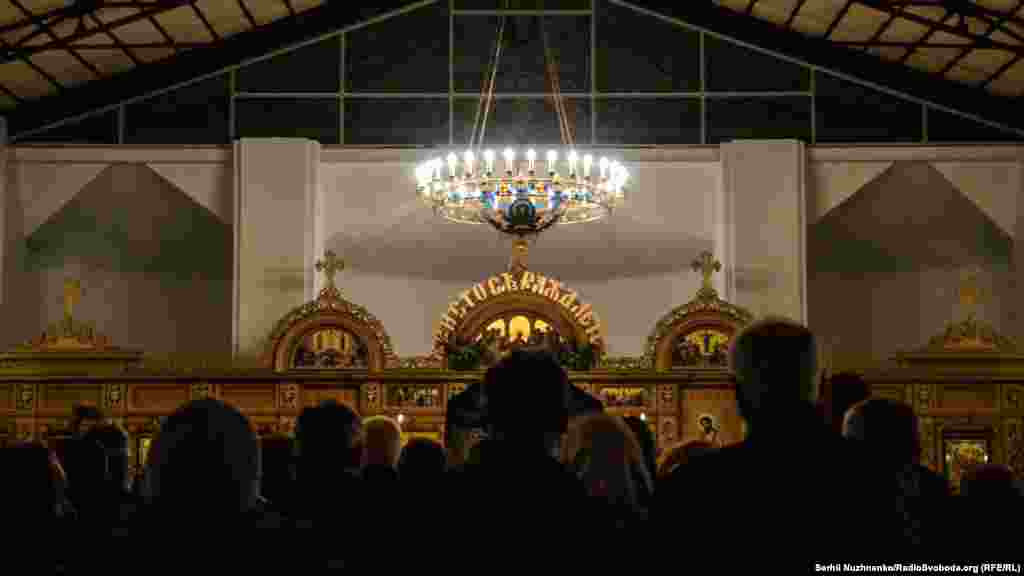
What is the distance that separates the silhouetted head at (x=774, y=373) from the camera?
10.5 ft

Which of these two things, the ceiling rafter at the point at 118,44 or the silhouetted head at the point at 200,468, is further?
the ceiling rafter at the point at 118,44

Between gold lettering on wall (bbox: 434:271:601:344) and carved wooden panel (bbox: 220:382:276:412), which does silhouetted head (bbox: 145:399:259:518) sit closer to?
gold lettering on wall (bbox: 434:271:601:344)

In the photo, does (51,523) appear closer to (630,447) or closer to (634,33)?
(630,447)

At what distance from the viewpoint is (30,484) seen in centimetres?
470

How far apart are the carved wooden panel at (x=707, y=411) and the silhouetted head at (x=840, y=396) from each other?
11.5 meters

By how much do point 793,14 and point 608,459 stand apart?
1572 centimetres

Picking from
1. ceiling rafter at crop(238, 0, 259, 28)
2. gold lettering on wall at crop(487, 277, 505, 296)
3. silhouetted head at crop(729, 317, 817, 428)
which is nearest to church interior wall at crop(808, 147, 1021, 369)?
gold lettering on wall at crop(487, 277, 505, 296)

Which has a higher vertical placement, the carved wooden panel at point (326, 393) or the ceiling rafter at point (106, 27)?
the ceiling rafter at point (106, 27)

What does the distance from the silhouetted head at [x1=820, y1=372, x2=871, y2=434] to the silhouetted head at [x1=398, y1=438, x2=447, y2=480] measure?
57.5 inches

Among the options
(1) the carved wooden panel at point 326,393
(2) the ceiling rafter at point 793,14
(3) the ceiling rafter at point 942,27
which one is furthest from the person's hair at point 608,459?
(2) the ceiling rafter at point 793,14

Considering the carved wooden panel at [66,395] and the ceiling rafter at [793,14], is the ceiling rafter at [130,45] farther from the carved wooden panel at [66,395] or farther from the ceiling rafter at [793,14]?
the ceiling rafter at [793,14]

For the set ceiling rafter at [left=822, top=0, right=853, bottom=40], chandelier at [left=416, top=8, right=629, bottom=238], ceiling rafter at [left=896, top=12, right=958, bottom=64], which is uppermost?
ceiling rafter at [left=822, top=0, right=853, bottom=40]

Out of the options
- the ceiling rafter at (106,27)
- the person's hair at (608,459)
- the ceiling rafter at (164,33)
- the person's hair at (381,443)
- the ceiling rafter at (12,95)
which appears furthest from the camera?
the ceiling rafter at (12,95)

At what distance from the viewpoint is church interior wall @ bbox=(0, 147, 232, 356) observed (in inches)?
768
